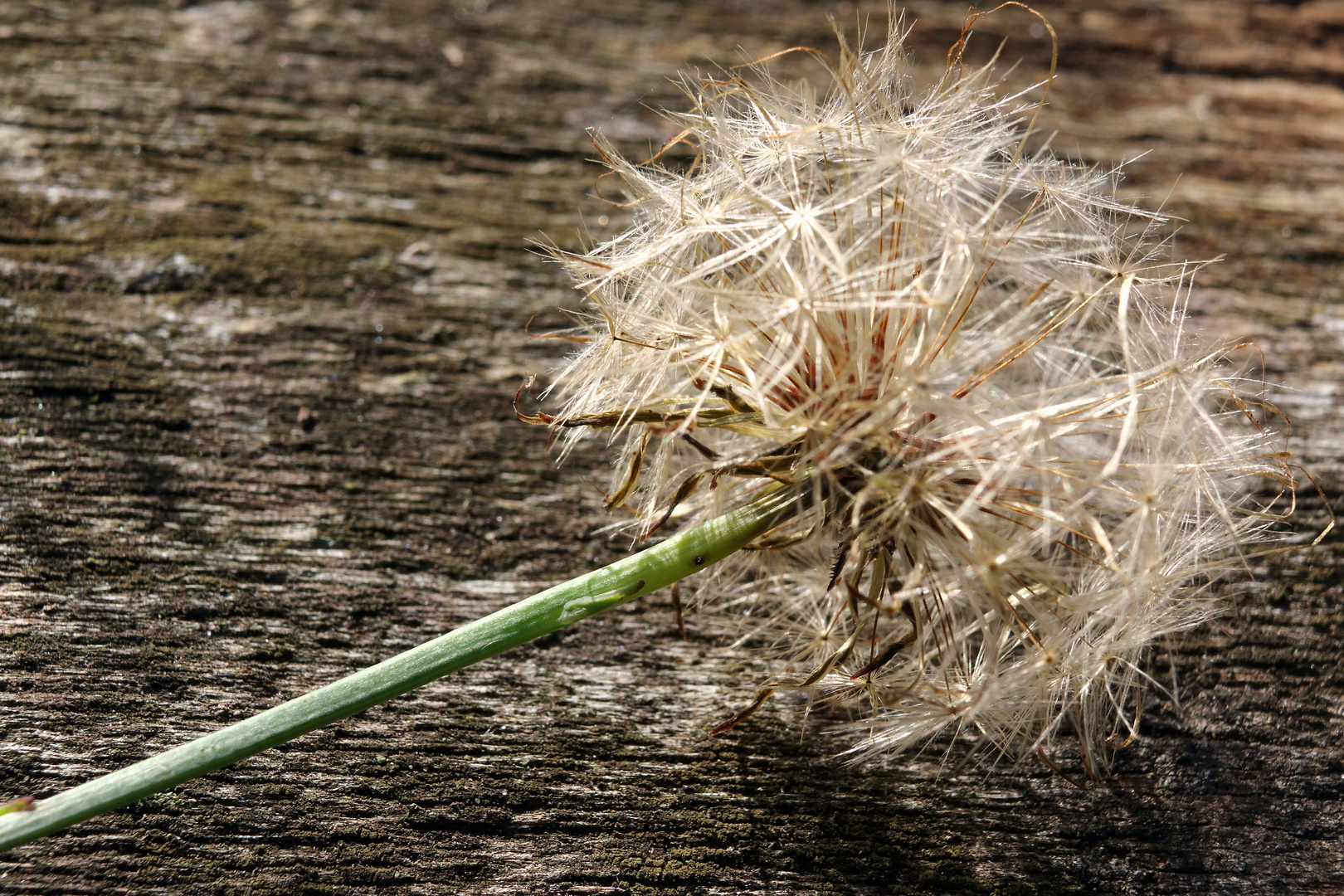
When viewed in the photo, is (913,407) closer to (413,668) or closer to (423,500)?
(413,668)

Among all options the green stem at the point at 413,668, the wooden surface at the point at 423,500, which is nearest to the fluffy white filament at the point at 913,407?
the green stem at the point at 413,668

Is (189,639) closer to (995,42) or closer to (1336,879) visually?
(1336,879)

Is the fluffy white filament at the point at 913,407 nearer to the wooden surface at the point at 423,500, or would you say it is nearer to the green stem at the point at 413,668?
the green stem at the point at 413,668

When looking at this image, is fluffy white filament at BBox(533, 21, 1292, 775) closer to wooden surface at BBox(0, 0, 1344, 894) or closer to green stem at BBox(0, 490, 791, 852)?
green stem at BBox(0, 490, 791, 852)

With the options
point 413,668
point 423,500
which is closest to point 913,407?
point 413,668

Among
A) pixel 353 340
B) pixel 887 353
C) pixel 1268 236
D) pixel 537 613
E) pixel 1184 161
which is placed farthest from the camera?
pixel 1184 161

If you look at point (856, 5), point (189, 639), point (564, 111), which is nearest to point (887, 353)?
point (189, 639)

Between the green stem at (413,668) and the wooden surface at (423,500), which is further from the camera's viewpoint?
the wooden surface at (423,500)
